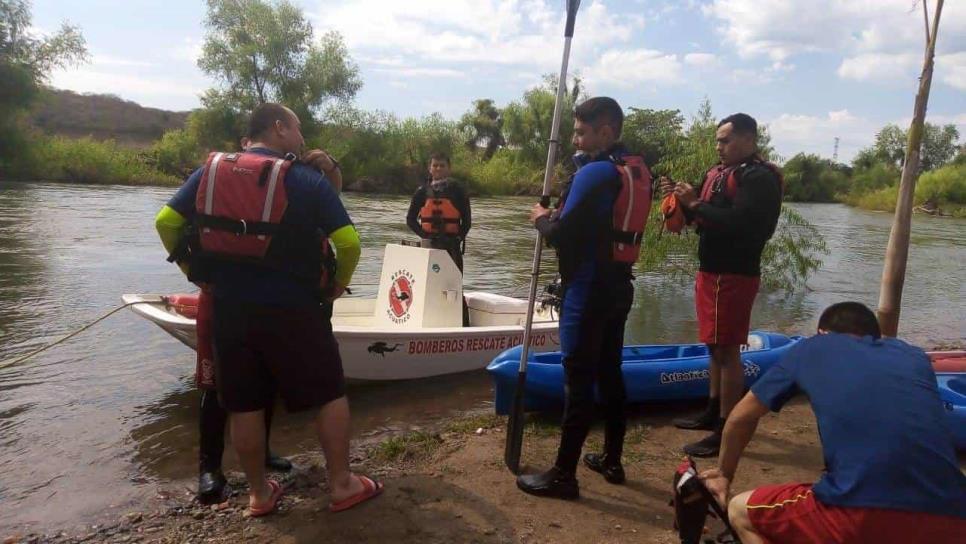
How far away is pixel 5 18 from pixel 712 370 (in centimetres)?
3738

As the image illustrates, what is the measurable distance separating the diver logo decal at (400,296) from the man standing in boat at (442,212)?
436 mm

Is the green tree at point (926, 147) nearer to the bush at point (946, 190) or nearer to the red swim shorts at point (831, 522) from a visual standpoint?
the bush at point (946, 190)

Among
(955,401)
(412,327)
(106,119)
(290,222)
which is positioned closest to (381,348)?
(412,327)

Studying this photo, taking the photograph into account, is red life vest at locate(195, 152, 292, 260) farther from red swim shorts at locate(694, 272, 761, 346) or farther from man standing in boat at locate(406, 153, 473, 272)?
man standing in boat at locate(406, 153, 473, 272)

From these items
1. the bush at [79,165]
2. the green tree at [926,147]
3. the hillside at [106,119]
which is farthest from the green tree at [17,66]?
the green tree at [926,147]

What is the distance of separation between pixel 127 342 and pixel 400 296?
328 cm

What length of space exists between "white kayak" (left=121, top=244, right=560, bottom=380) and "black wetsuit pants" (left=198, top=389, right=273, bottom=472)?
1.89 meters

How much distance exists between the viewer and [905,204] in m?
5.88

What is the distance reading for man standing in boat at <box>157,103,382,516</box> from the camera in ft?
9.64

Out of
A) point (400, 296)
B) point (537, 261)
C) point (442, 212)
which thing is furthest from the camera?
point (442, 212)

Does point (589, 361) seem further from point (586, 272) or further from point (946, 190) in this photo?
point (946, 190)

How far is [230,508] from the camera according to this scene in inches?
139

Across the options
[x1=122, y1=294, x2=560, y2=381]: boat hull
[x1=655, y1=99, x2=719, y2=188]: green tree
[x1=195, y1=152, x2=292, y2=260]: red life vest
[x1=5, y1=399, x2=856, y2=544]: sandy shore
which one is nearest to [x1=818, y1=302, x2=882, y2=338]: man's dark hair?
[x1=5, y1=399, x2=856, y2=544]: sandy shore

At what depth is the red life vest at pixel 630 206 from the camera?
3.28 meters
